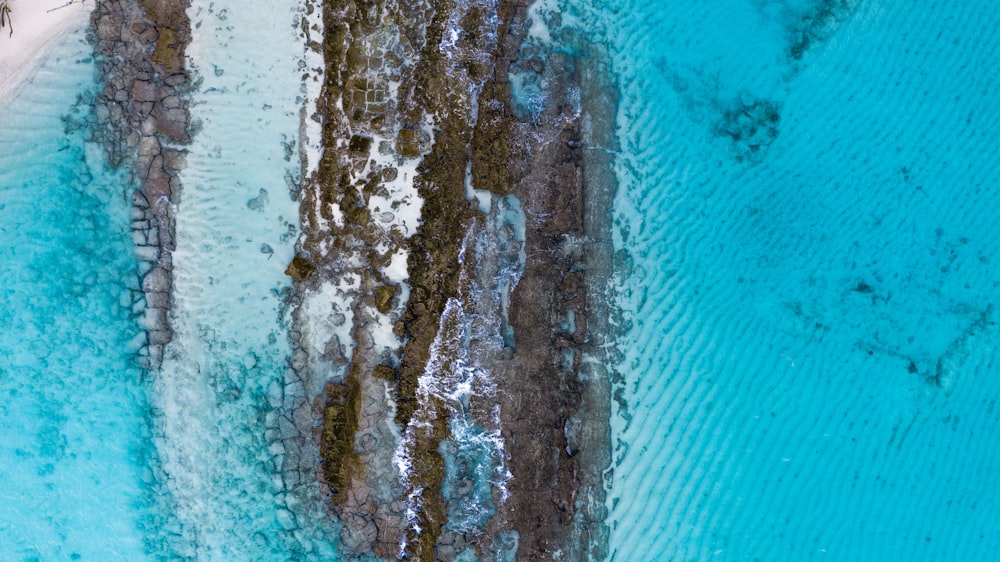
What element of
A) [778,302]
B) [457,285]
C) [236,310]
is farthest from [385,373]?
[778,302]

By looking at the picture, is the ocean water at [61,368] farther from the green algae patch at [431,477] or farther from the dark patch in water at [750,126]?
the dark patch in water at [750,126]

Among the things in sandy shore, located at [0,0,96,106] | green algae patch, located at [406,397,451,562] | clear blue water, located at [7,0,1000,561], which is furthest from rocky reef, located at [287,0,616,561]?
sandy shore, located at [0,0,96,106]

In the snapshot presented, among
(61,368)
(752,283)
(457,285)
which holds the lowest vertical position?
(61,368)

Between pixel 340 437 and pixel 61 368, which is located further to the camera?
pixel 340 437

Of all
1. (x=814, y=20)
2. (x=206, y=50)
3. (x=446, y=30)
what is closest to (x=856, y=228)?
(x=814, y=20)

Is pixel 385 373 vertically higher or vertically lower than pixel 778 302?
lower

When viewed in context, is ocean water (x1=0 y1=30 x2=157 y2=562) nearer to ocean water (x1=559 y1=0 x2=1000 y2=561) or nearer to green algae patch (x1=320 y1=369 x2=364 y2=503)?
green algae patch (x1=320 y1=369 x2=364 y2=503)

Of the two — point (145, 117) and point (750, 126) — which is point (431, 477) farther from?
point (750, 126)

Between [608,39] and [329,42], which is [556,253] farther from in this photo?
[329,42]
